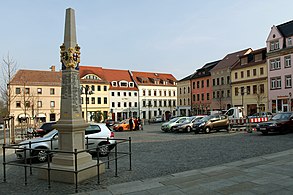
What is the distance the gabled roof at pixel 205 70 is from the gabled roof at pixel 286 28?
1974cm

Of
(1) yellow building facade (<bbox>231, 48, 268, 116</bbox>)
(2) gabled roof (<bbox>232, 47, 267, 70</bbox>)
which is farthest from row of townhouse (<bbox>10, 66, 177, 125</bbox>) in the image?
(2) gabled roof (<bbox>232, 47, 267, 70</bbox>)

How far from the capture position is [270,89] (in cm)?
4494

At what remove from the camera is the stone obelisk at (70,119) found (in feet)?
26.6

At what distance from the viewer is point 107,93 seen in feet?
238

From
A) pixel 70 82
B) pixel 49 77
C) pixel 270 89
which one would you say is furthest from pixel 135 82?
pixel 70 82

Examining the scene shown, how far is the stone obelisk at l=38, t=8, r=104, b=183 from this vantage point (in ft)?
26.6

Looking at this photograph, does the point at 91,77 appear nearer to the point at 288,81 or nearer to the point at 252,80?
the point at 252,80

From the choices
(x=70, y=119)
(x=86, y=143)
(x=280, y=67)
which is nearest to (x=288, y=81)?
(x=280, y=67)

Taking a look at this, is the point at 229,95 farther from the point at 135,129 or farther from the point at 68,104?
the point at 68,104

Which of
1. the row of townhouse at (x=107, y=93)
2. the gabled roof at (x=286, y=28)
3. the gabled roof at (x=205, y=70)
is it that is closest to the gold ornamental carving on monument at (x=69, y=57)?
the gabled roof at (x=286, y=28)

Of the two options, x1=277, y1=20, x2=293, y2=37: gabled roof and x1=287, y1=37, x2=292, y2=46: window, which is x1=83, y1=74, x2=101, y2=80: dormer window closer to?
x1=277, y1=20, x2=293, y2=37: gabled roof

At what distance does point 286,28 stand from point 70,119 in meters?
44.0

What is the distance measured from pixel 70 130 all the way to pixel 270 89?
141 ft

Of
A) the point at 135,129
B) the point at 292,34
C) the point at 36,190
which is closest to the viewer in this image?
the point at 36,190
